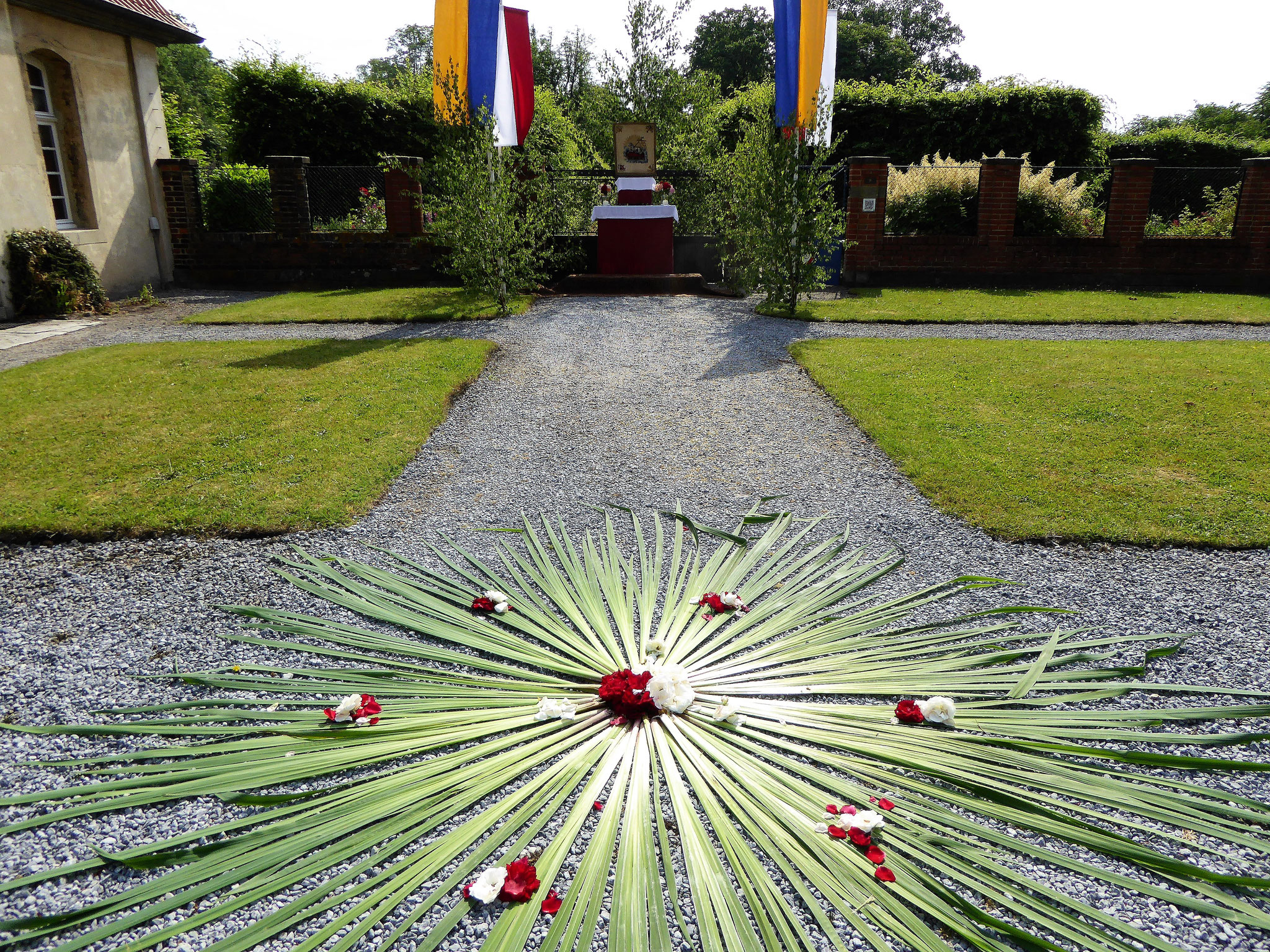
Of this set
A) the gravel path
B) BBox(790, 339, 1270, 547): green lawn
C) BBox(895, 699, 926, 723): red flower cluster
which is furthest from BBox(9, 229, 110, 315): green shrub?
BBox(895, 699, 926, 723): red flower cluster

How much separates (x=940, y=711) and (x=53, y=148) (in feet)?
45.6

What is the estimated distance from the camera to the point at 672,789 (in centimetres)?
223

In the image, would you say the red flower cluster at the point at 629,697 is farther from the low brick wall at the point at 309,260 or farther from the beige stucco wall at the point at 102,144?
the beige stucco wall at the point at 102,144

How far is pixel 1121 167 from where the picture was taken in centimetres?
1222

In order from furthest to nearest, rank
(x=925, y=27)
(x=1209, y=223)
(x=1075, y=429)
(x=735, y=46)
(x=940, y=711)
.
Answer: (x=925, y=27) < (x=735, y=46) < (x=1209, y=223) < (x=1075, y=429) < (x=940, y=711)

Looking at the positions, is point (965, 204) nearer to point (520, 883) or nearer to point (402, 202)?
point (402, 202)

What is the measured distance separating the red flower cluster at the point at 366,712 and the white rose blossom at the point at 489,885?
73 centimetres

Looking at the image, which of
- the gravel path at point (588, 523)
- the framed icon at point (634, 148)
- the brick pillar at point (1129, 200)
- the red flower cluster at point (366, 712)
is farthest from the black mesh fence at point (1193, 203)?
the red flower cluster at point (366, 712)

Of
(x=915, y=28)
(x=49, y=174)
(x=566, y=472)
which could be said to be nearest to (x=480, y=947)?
(x=566, y=472)

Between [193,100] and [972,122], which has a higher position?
[193,100]

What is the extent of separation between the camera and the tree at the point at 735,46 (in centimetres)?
4550

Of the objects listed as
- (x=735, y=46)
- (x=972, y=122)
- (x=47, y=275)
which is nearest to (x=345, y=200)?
(x=47, y=275)

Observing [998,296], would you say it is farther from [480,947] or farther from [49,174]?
[49,174]

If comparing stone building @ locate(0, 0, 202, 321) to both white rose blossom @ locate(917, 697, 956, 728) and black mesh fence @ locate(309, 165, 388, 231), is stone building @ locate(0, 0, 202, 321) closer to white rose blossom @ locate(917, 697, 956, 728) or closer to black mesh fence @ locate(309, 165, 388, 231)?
black mesh fence @ locate(309, 165, 388, 231)
